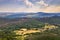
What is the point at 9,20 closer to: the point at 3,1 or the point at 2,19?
the point at 2,19

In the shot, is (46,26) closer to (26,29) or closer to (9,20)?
(26,29)

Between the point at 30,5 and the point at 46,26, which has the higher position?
the point at 30,5

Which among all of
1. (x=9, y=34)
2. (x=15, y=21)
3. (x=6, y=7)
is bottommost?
(x=9, y=34)

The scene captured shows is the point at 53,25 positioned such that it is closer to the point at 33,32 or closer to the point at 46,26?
the point at 46,26

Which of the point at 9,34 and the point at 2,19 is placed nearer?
the point at 9,34

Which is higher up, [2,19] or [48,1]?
[48,1]

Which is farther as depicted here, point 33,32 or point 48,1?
point 48,1

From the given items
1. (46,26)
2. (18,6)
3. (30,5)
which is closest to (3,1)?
(18,6)

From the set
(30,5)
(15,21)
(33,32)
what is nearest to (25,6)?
(30,5)
